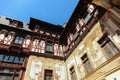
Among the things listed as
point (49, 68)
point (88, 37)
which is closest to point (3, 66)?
point (49, 68)

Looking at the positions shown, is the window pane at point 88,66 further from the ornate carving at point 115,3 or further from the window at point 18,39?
the window at point 18,39

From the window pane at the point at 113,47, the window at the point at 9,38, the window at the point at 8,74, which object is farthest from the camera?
the window at the point at 9,38

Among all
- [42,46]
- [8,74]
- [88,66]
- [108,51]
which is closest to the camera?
[108,51]

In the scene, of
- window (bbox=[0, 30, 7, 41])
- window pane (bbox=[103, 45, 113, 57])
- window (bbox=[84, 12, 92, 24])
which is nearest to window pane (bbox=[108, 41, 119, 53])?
window pane (bbox=[103, 45, 113, 57])

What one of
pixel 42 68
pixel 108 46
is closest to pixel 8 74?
pixel 42 68

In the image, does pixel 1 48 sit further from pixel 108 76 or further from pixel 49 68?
pixel 108 76

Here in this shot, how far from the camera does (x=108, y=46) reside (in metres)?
6.61

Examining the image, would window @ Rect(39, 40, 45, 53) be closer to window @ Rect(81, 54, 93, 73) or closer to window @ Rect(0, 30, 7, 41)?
window @ Rect(0, 30, 7, 41)

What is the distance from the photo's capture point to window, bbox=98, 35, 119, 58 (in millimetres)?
6145

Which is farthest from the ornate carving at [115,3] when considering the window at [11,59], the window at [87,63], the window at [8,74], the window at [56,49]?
the window at [8,74]

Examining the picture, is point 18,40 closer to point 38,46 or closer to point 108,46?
point 38,46

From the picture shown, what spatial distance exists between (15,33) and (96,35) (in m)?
8.93

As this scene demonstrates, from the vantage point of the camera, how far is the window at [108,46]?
6.14 metres

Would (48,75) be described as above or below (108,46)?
below
